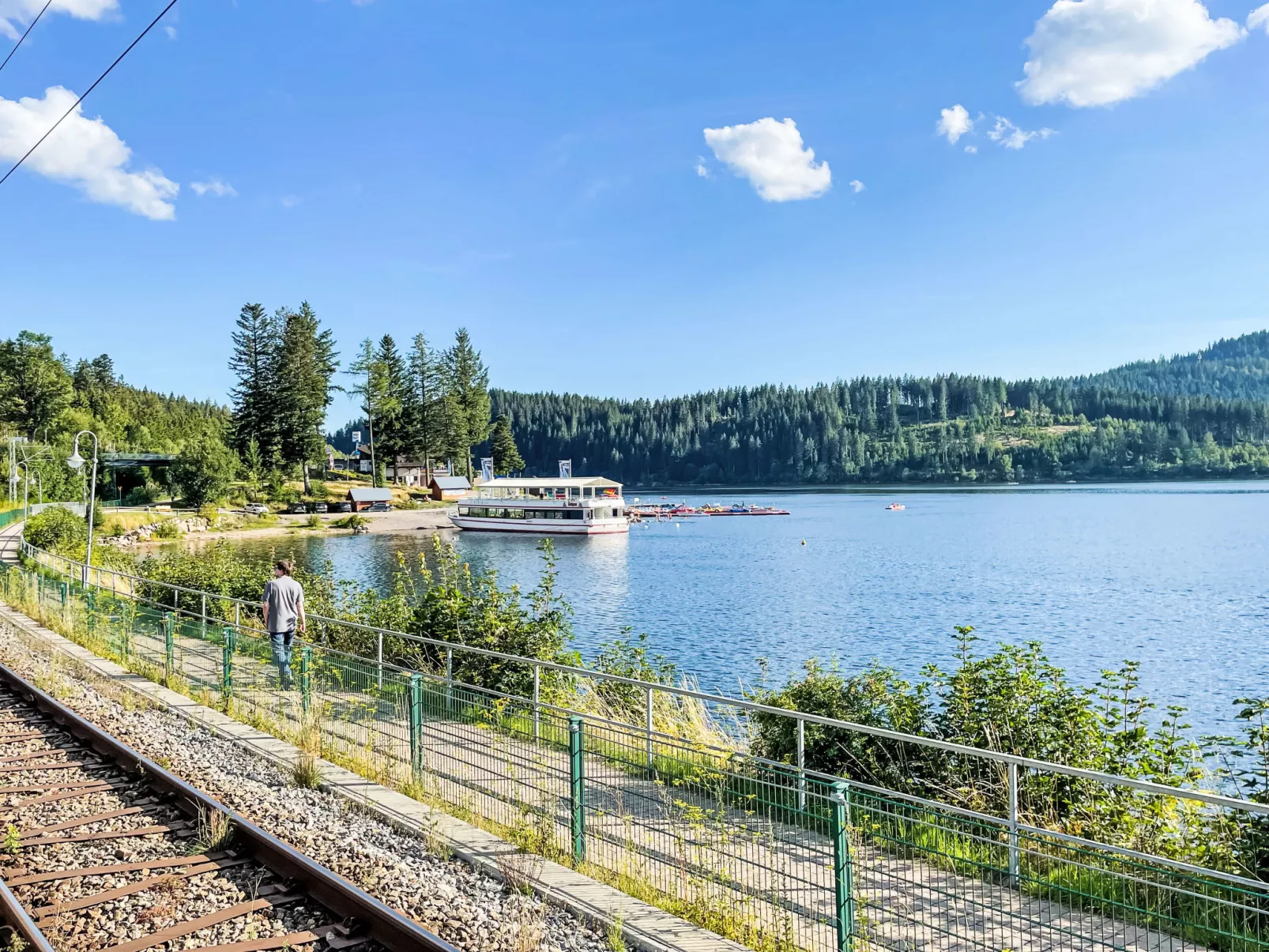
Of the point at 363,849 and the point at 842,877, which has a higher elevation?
the point at 842,877

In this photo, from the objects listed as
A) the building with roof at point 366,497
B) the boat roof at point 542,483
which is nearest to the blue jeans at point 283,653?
the boat roof at point 542,483

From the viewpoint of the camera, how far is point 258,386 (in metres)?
96.8

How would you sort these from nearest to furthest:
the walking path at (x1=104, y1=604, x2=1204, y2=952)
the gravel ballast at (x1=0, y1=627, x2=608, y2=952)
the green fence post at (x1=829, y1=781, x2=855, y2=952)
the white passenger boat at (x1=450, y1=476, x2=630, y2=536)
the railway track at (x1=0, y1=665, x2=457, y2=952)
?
the green fence post at (x1=829, y1=781, x2=855, y2=952) < the railway track at (x1=0, y1=665, x2=457, y2=952) < the gravel ballast at (x1=0, y1=627, x2=608, y2=952) < the walking path at (x1=104, y1=604, x2=1204, y2=952) < the white passenger boat at (x1=450, y1=476, x2=630, y2=536)

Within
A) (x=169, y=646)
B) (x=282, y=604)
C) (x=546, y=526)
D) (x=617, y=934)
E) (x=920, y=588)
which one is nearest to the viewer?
(x=617, y=934)

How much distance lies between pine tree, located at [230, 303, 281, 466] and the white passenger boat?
21386mm

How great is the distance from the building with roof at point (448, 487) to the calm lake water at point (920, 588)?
28.0m

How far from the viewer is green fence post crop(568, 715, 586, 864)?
6750mm

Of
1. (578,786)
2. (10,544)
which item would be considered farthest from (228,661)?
(10,544)

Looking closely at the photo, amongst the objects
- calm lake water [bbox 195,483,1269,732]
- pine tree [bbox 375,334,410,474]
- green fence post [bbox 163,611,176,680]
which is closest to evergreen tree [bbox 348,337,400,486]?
pine tree [bbox 375,334,410,474]

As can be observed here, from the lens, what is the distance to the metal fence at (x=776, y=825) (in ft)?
16.7

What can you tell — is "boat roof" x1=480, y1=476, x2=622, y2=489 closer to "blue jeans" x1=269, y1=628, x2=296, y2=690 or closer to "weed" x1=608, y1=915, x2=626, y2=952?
"blue jeans" x1=269, y1=628, x2=296, y2=690

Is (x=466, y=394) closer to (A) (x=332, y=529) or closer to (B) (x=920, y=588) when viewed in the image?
(A) (x=332, y=529)

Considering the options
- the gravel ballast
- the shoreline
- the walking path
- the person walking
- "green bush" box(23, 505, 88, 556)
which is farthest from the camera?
the shoreline

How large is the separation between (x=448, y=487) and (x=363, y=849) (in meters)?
110
